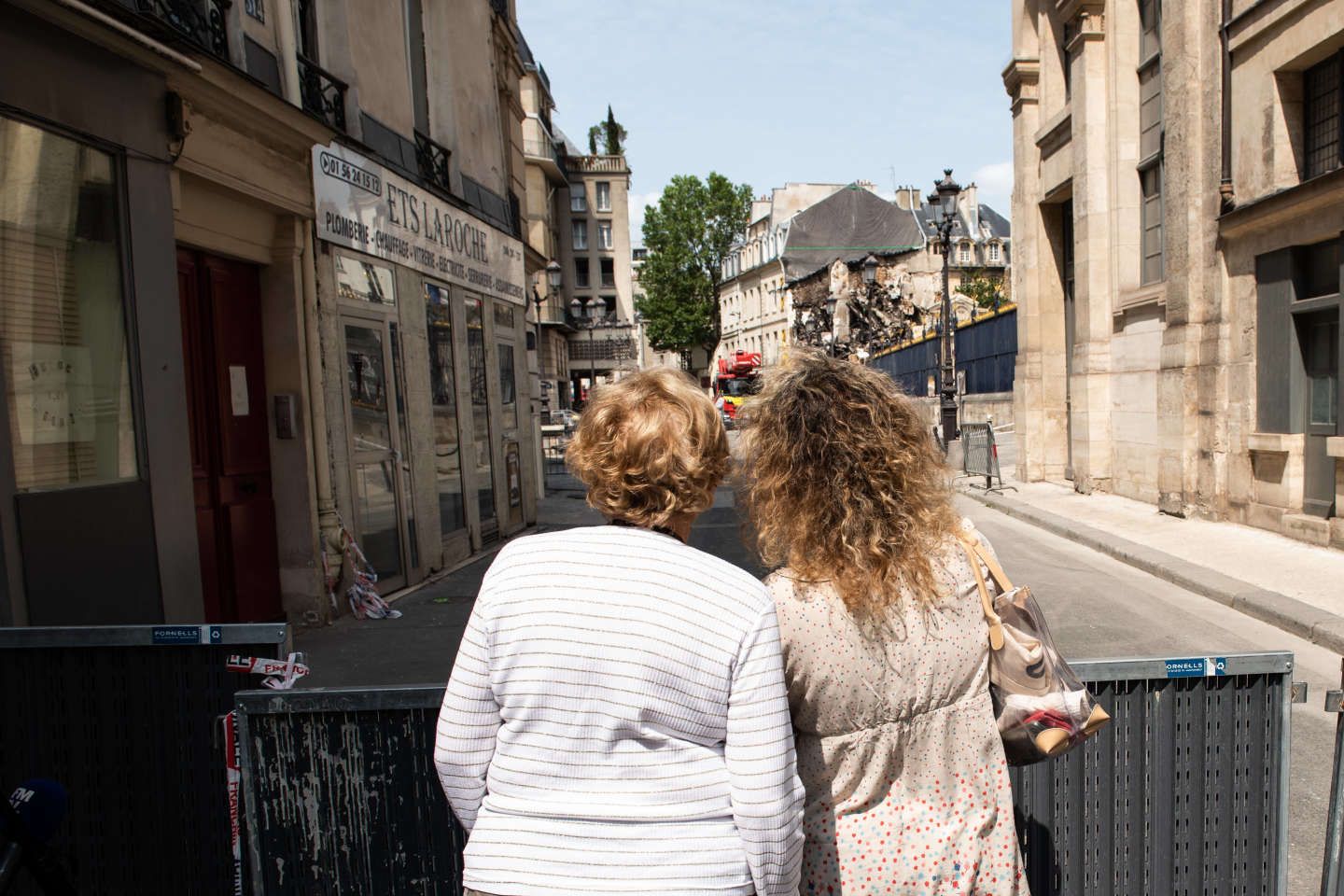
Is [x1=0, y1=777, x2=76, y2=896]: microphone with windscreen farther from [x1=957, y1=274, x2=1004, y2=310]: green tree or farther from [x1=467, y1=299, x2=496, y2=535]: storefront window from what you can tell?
[x1=957, y1=274, x2=1004, y2=310]: green tree

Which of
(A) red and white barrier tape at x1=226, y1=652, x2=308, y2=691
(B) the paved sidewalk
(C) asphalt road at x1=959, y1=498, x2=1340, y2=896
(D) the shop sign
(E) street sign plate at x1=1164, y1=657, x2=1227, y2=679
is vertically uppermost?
(D) the shop sign

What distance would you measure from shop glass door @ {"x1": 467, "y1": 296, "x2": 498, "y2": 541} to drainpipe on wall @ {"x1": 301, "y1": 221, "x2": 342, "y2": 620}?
3502mm

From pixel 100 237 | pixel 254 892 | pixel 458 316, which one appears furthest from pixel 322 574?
pixel 254 892

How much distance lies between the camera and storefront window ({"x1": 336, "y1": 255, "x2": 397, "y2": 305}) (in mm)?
8289

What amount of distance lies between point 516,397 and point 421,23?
5120mm

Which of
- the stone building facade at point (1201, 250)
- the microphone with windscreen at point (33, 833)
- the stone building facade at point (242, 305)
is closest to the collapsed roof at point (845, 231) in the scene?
the stone building facade at point (1201, 250)

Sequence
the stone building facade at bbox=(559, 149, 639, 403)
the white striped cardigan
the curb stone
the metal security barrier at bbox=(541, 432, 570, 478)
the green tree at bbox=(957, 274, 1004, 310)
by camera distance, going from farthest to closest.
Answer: the stone building facade at bbox=(559, 149, 639, 403)
the green tree at bbox=(957, 274, 1004, 310)
the metal security barrier at bbox=(541, 432, 570, 478)
the curb stone
the white striped cardigan

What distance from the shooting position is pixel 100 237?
17.5ft

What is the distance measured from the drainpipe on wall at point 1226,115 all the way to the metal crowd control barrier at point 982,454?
6.19 meters

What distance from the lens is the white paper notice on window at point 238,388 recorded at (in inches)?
284

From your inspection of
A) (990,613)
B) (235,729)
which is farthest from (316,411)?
(990,613)

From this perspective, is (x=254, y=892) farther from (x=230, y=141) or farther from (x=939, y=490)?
(x=230, y=141)

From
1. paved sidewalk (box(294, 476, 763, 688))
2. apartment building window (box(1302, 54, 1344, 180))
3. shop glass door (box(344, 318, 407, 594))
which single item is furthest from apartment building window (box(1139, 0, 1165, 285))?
shop glass door (box(344, 318, 407, 594))

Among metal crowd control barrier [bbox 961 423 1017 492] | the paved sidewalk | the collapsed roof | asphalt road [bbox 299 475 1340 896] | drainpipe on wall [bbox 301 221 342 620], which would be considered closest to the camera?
asphalt road [bbox 299 475 1340 896]
